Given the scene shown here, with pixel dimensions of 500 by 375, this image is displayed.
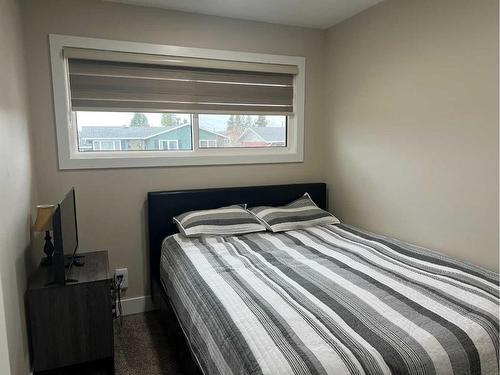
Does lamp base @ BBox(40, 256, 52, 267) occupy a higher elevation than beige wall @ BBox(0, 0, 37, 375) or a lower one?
lower

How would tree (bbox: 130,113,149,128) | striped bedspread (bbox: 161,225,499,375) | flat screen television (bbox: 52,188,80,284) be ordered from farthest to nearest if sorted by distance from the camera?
tree (bbox: 130,113,149,128), flat screen television (bbox: 52,188,80,284), striped bedspread (bbox: 161,225,499,375)

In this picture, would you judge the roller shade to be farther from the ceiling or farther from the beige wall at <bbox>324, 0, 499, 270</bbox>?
the beige wall at <bbox>324, 0, 499, 270</bbox>

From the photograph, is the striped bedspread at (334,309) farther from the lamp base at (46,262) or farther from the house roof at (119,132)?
the house roof at (119,132)

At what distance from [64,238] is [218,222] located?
3.59ft

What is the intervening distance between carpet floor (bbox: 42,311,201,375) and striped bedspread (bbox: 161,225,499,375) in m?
0.20

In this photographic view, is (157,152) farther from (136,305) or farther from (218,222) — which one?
(136,305)

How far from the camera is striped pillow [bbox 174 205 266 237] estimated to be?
264 centimetres

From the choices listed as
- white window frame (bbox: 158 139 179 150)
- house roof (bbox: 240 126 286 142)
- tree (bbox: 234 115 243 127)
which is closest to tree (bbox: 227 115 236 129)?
tree (bbox: 234 115 243 127)

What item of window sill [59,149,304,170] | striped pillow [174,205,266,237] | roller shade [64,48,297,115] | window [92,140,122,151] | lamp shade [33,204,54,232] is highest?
roller shade [64,48,297,115]

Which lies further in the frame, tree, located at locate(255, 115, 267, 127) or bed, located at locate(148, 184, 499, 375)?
tree, located at locate(255, 115, 267, 127)

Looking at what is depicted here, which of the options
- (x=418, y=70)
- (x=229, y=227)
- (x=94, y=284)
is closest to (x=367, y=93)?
(x=418, y=70)

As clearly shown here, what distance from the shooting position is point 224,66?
297cm

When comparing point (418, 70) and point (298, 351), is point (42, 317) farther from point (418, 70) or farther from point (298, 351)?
point (418, 70)

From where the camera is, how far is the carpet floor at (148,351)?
211cm
